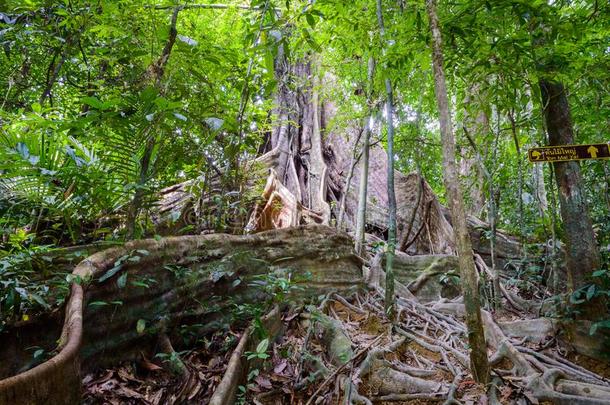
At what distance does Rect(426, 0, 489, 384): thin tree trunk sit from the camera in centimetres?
221

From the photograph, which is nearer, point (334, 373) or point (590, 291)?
point (334, 373)

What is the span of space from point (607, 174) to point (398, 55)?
358 cm

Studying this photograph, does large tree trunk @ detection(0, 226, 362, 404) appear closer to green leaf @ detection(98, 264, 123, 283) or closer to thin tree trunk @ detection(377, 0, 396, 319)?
green leaf @ detection(98, 264, 123, 283)

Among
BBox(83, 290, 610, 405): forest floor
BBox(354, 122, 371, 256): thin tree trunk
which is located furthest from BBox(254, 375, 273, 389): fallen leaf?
BBox(354, 122, 371, 256): thin tree trunk

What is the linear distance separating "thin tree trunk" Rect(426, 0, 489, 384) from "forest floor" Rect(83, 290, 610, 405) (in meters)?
0.21

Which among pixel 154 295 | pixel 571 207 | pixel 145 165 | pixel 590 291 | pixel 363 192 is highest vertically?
pixel 145 165

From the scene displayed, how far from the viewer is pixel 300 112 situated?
8242mm

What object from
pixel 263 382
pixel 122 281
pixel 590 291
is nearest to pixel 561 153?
pixel 590 291

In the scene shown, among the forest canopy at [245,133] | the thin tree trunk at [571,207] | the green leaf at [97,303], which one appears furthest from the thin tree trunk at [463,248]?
the green leaf at [97,303]

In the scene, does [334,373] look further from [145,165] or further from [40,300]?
[145,165]

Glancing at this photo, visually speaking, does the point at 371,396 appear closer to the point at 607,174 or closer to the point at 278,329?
the point at 278,329

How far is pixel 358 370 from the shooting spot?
2.67 m

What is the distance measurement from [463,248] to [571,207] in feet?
6.13

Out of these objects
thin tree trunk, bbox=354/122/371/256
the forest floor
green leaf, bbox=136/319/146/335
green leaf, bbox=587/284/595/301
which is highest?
thin tree trunk, bbox=354/122/371/256
